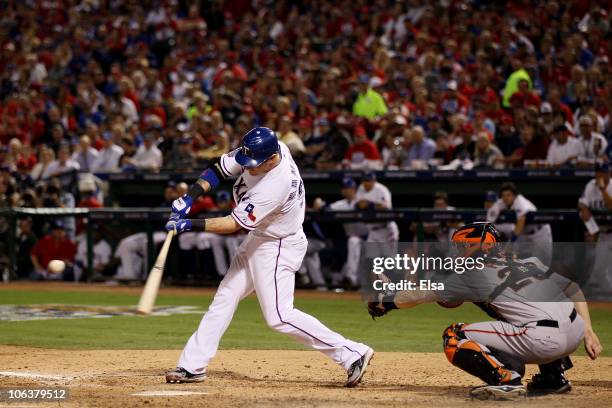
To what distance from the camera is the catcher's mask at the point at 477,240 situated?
5926 mm

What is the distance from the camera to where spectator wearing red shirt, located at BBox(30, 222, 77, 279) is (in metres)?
15.5

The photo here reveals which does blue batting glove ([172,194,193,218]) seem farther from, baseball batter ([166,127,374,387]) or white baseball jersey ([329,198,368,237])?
white baseball jersey ([329,198,368,237])

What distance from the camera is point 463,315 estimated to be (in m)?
11.2

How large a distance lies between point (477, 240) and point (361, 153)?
8.96 meters

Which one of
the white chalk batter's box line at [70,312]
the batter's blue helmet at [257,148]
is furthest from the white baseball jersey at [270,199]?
the white chalk batter's box line at [70,312]

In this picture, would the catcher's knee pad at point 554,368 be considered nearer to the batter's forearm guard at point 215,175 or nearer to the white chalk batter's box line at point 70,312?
the batter's forearm guard at point 215,175

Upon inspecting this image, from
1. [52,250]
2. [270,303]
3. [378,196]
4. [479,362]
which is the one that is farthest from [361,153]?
[479,362]

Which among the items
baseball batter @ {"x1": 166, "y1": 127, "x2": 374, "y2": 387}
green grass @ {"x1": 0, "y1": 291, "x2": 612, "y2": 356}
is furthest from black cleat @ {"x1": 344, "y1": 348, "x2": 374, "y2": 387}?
green grass @ {"x1": 0, "y1": 291, "x2": 612, "y2": 356}

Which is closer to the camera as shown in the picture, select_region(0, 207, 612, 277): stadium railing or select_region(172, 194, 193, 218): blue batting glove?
select_region(172, 194, 193, 218): blue batting glove

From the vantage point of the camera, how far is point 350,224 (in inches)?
559

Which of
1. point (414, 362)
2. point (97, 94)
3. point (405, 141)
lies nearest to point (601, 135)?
point (405, 141)

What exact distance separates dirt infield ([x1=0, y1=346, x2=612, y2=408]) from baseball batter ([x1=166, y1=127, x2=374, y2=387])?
235mm

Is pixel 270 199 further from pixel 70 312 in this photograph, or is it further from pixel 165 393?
pixel 70 312

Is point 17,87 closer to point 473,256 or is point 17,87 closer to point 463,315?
point 463,315
